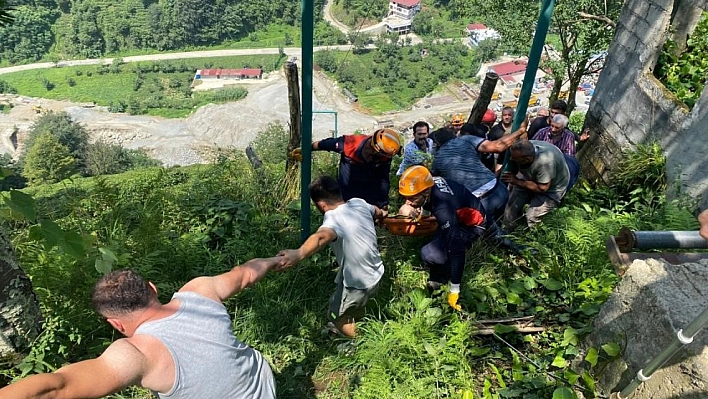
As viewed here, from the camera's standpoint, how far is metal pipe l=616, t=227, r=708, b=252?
7.77 ft

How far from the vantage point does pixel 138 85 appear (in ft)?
204

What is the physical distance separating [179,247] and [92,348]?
107 cm

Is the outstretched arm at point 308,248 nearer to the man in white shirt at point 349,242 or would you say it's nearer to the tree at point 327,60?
the man in white shirt at point 349,242

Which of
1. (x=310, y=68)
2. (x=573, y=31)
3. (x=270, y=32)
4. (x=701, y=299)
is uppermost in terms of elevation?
(x=310, y=68)

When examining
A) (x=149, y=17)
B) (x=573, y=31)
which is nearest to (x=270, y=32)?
(x=149, y=17)

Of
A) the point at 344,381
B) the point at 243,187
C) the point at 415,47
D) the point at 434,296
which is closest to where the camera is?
the point at 344,381

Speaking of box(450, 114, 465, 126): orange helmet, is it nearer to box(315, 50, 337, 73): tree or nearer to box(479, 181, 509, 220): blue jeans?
box(479, 181, 509, 220): blue jeans

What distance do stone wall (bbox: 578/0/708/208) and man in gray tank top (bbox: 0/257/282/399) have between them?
416 centimetres

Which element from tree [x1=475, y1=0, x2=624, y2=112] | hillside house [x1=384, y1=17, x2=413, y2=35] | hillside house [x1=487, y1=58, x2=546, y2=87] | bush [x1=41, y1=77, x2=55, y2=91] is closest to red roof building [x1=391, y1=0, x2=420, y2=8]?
hillside house [x1=384, y1=17, x2=413, y2=35]

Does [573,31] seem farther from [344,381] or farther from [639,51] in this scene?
[344,381]

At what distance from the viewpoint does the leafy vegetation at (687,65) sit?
15.9 feet

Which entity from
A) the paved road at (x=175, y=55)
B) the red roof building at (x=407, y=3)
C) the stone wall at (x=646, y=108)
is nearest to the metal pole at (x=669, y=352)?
the stone wall at (x=646, y=108)

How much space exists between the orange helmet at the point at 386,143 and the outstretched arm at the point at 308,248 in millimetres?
1229

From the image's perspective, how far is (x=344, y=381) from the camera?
10.2 feet
